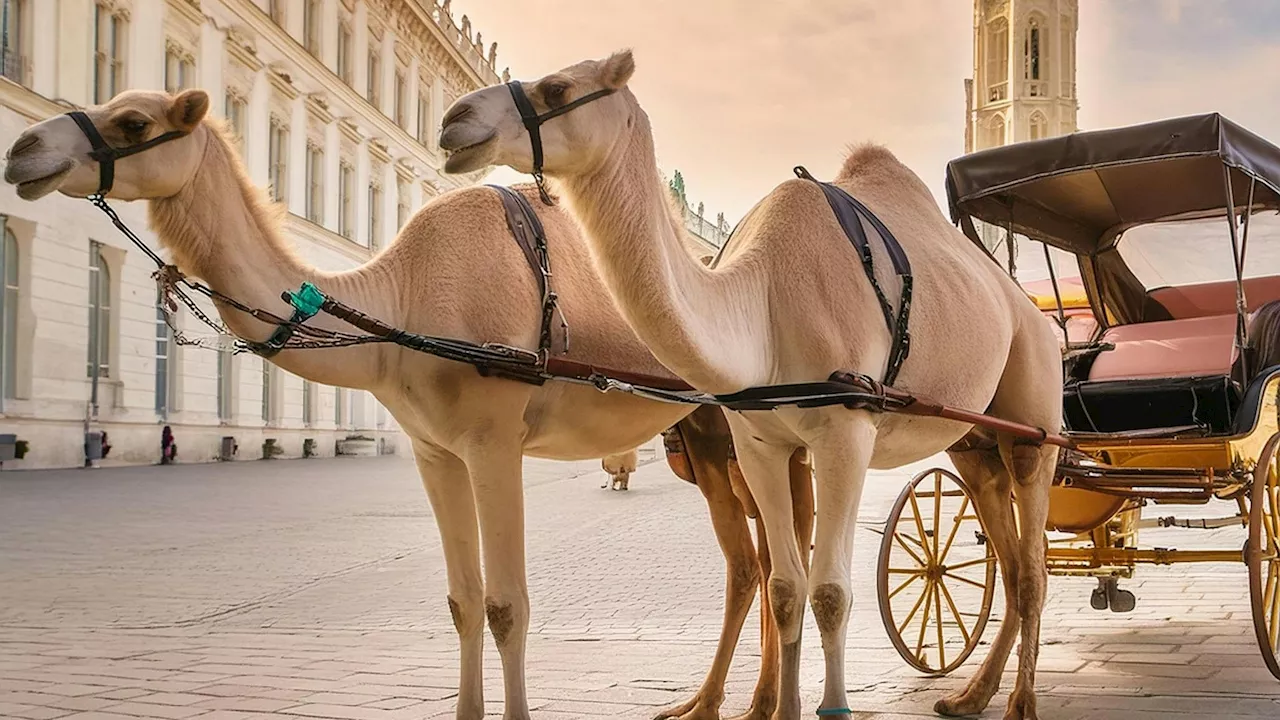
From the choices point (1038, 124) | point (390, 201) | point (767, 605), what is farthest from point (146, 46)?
point (1038, 124)

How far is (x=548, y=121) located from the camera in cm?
379

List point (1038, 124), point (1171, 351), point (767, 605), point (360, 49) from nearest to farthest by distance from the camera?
point (767, 605) < point (1171, 351) < point (360, 49) < point (1038, 124)

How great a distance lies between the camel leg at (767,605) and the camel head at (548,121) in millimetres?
1762

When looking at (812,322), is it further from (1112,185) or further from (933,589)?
(1112,185)

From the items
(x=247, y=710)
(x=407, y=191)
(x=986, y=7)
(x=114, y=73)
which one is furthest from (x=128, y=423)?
(x=986, y=7)

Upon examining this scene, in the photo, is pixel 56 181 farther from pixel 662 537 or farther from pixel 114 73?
pixel 114 73

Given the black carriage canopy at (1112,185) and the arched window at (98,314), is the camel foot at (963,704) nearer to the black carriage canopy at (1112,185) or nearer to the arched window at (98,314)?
the black carriage canopy at (1112,185)

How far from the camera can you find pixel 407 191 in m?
42.7

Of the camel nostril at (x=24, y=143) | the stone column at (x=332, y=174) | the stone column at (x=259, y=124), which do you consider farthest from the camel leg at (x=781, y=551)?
the stone column at (x=332, y=174)

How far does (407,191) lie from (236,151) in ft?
127

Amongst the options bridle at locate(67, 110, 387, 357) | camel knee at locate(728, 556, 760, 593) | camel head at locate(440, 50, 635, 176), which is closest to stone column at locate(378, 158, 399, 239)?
camel knee at locate(728, 556, 760, 593)

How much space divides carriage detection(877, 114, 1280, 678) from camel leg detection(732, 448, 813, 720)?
1089mm

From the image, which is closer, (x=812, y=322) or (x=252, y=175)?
(x=812, y=322)

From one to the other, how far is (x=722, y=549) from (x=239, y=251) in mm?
2304
